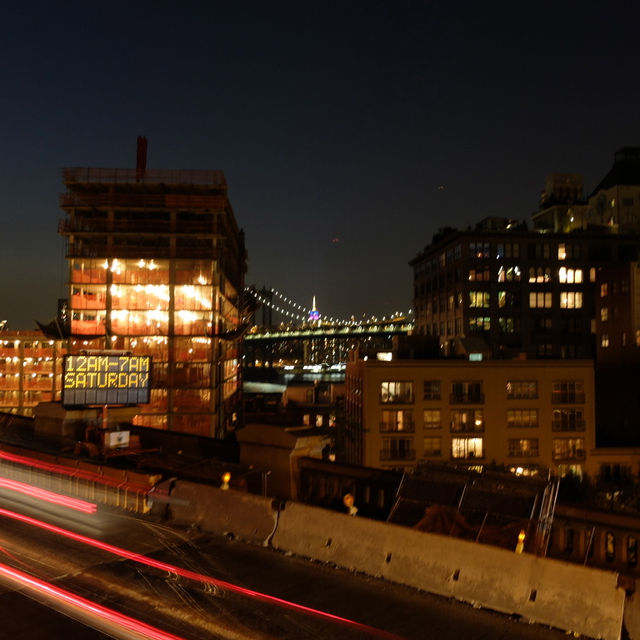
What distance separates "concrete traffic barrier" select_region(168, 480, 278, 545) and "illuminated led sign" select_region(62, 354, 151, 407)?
814 cm

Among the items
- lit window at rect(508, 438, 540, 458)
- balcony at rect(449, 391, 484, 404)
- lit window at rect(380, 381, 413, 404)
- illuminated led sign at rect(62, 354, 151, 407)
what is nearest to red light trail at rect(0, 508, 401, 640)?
illuminated led sign at rect(62, 354, 151, 407)

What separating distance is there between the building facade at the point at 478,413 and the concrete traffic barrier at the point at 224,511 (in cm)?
2916

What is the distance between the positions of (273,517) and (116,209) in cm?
4355

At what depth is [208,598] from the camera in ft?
25.1

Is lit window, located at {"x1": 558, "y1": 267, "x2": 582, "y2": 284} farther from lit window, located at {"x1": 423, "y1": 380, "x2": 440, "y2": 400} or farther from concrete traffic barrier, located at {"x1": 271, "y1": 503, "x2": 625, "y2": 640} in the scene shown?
concrete traffic barrier, located at {"x1": 271, "y1": 503, "x2": 625, "y2": 640}

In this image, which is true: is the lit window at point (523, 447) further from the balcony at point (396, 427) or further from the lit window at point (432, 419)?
the balcony at point (396, 427)

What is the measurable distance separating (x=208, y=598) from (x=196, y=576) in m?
0.80

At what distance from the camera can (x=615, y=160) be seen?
100m

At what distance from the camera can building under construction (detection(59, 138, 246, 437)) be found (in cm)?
4703

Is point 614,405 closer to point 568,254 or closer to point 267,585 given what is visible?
point 568,254

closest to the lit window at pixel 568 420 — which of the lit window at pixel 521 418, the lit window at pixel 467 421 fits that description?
the lit window at pixel 521 418

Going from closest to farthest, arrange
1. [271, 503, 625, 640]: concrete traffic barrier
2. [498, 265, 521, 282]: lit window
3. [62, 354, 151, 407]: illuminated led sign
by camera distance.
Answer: [271, 503, 625, 640]: concrete traffic barrier
[62, 354, 151, 407]: illuminated led sign
[498, 265, 521, 282]: lit window

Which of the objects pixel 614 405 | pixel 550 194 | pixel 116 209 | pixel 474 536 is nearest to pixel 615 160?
pixel 550 194

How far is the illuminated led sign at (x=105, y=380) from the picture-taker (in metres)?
17.9
